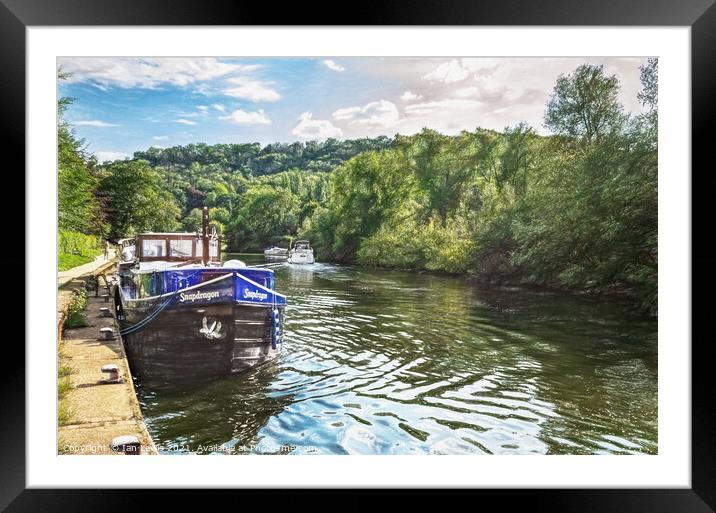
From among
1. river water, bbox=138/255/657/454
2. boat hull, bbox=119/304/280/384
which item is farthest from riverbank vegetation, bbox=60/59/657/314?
boat hull, bbox=119/304/280/384

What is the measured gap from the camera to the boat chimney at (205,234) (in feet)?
11.5

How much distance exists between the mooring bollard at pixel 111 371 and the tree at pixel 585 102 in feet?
11.0

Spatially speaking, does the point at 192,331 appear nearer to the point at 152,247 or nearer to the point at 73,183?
the point at 152,247

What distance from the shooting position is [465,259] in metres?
3.65

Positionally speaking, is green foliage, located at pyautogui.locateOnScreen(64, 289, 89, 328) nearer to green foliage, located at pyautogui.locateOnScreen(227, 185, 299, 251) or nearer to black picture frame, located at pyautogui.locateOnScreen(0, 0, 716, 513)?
black picture frame, located at pyautogui.locateOnScreen(0, 0, 716, 513)

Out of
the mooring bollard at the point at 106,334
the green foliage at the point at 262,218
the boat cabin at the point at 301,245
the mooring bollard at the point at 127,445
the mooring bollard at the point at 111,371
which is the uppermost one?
the green foliage at the point at 262,218

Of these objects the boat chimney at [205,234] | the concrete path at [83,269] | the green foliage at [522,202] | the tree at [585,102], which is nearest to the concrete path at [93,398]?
the concrete path at [83,269]

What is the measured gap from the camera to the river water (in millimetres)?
2957

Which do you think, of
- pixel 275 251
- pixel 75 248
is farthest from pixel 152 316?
pixel 275 251

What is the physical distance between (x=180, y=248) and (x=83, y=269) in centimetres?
65

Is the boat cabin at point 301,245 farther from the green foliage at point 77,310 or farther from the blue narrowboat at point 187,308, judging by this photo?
the green foliage at point 77,310
